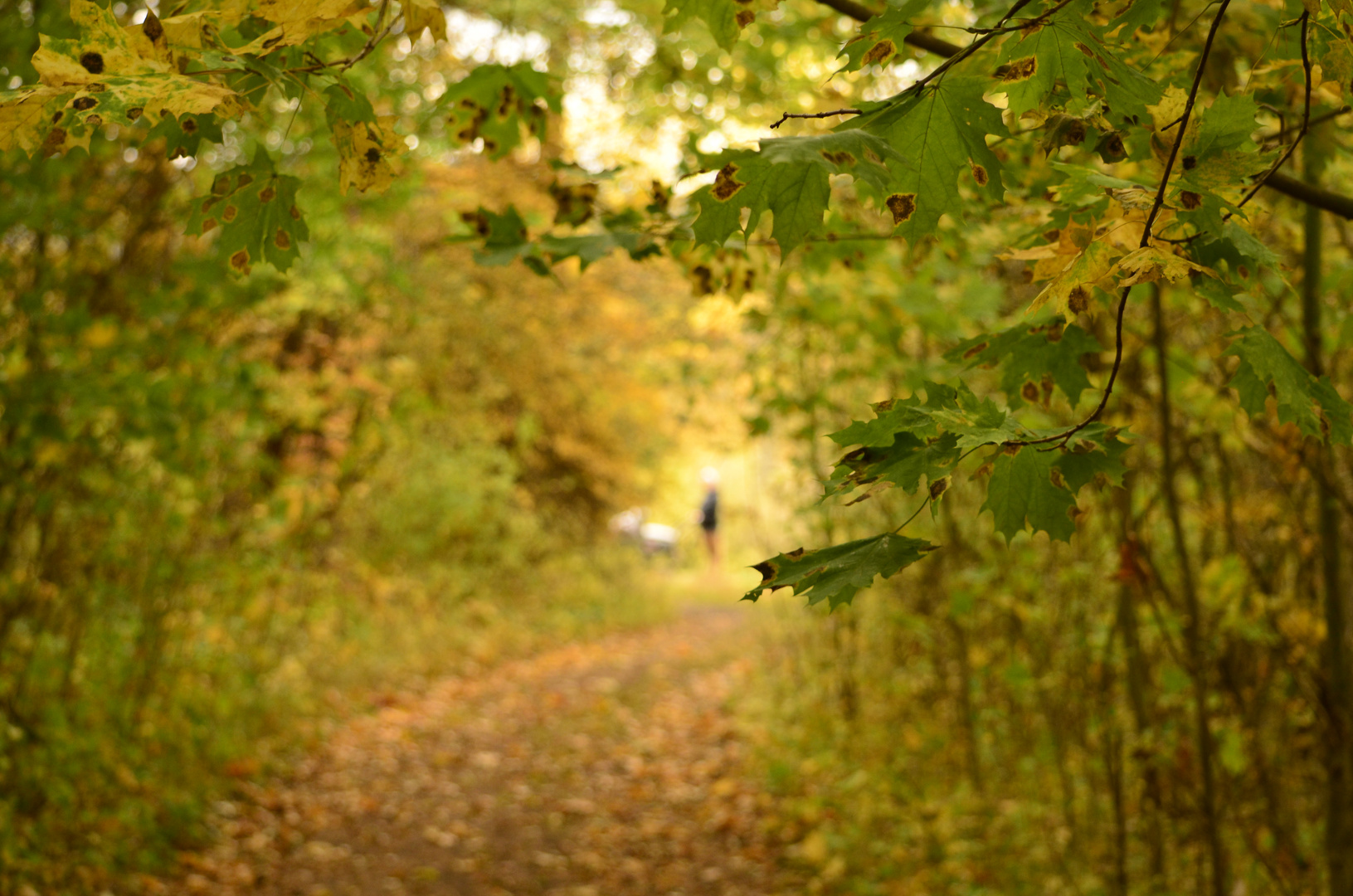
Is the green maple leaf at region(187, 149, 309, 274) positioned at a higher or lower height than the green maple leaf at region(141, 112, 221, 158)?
lower

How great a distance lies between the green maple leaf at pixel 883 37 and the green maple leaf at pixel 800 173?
0.11 meters

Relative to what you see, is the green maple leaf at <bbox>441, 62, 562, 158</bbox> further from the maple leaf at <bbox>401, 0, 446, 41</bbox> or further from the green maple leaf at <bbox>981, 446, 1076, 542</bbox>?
the green maple leaf at <bbox>981, 446, 1076, 542</bbox>

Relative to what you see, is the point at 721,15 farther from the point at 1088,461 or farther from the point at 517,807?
the point at 517,807

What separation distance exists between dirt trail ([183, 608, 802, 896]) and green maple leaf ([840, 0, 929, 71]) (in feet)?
13.5

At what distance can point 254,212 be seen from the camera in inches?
64.9

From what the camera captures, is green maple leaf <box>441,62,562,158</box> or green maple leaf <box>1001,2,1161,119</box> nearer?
green maple leaf <box>1001,2,1161,119</box>

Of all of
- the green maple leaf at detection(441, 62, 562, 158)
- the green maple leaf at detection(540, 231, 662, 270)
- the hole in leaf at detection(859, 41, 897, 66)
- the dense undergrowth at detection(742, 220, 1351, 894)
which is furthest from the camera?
the dense undergrowth at detection(742, 220, 1351, 894)

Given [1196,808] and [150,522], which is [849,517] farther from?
[150,522]

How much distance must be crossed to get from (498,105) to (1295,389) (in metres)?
1.82

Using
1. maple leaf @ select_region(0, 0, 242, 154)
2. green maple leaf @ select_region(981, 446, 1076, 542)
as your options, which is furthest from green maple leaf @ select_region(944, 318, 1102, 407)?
maple leaf @ select_region(0, 0, 242, 154)

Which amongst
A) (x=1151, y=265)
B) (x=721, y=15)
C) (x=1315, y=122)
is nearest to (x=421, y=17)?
(x=721, y=15)

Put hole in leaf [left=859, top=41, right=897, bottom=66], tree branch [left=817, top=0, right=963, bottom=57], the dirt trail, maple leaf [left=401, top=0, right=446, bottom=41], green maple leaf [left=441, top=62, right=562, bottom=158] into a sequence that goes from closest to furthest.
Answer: hole in leaf [left=859, top=41, right=897, bottom=66] → maple leaf [left=401, top=0, right=446, bottom=41] → tree branch [left=817, top=0, right=963, bottom=57] → green maple leaf [left=441, top=62, right=562, bottom=158] → the dirt trail

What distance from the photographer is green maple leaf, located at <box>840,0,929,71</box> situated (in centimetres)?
124

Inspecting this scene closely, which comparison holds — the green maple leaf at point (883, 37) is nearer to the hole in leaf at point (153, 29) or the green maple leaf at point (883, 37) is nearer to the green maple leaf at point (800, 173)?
the green maple leaf at point (800, 173)
